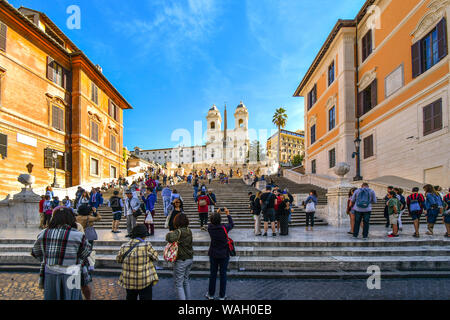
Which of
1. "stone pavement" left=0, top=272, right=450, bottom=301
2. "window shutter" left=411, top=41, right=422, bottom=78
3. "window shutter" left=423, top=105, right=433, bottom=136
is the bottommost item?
"stone pavement" left=0, top=272, right=450, bottom=301

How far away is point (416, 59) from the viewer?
1498cm

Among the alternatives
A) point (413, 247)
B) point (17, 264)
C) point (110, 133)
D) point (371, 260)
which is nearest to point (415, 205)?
point (413, 247)

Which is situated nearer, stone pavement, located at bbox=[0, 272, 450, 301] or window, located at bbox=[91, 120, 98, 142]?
stone pavement, located at bbox=[0, 272, 450, 301]

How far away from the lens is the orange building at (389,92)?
13.4m

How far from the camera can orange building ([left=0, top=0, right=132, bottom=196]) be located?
17.4 meters

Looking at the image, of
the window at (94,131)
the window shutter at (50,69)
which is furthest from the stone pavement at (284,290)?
the window at (94,131)

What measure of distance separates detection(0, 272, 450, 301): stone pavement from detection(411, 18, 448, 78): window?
12850 millimetres

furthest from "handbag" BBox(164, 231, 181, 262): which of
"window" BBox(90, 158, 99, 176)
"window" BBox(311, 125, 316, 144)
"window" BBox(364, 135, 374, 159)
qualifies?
"window" BBox(311, 125, 316, 144)

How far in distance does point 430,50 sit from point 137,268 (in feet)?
58.1

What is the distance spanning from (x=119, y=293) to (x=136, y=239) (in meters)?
2.02

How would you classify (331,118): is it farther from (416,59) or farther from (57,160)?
(57,160)

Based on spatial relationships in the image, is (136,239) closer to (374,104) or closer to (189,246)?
A: (189,246)

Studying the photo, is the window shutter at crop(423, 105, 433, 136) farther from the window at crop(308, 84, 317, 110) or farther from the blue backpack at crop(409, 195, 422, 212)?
the window at crop(308, 84, 317, 110)

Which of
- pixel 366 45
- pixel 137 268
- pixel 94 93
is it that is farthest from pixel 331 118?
pixel 137 268
